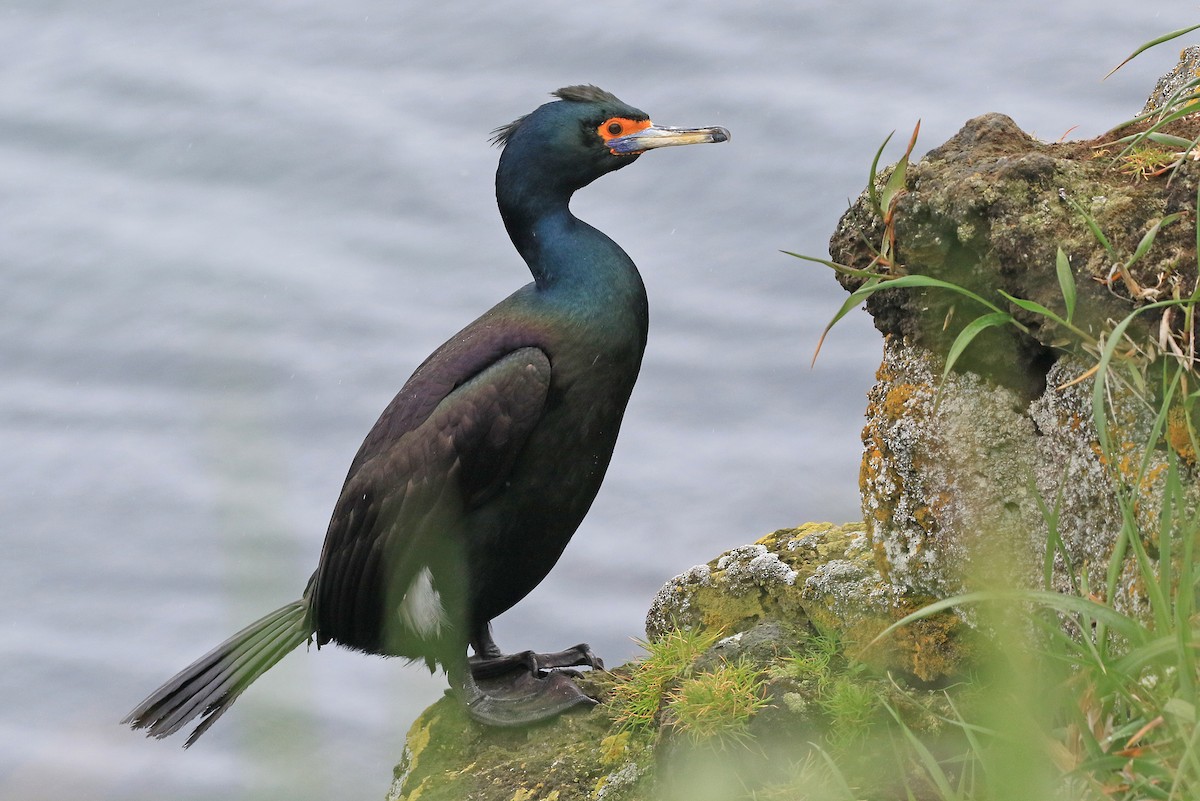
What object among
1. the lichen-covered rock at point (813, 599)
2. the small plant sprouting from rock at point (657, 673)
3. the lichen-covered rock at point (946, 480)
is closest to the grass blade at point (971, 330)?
the lichen-covered rock at point (946, 480)

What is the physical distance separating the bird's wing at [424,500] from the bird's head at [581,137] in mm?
565

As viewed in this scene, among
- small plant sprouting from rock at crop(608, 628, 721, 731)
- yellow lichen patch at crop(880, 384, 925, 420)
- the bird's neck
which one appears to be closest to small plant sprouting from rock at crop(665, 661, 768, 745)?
small plant sprouting from rock at crop(608, 628, 721, 731)

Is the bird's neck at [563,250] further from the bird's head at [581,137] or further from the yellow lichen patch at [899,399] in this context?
the yellow lichen patch at [899,399]

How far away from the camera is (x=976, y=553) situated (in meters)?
2.78

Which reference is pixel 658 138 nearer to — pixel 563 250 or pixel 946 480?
pixel 563 250

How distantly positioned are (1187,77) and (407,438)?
199cm

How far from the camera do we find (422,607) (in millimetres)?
3762

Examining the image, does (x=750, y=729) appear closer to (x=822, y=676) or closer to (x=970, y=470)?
(x=822, y=676)

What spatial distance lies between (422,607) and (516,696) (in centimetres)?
36

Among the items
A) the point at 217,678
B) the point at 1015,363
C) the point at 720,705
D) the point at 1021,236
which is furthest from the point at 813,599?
the point at 217,678

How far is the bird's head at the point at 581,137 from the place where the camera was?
12.8 ft

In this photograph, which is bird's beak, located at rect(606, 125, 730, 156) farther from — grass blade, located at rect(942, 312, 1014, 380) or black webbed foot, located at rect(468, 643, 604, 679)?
grass blade, located at rect(942, 312, 1014, 380)

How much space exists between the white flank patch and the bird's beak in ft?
4.03

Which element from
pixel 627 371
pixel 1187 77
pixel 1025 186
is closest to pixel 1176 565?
pixel 1025 186
